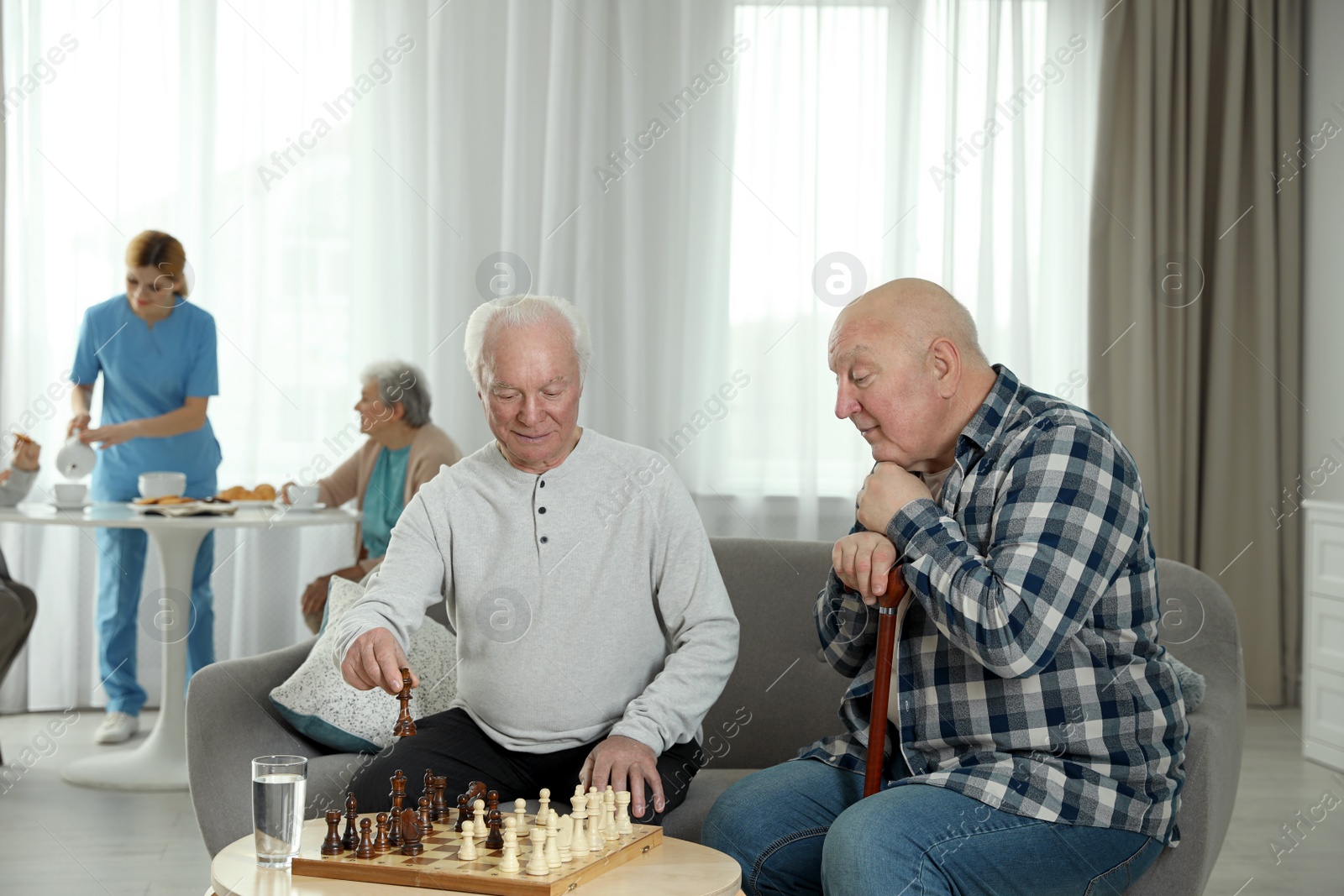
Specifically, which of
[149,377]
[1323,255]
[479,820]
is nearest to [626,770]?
[479,820]

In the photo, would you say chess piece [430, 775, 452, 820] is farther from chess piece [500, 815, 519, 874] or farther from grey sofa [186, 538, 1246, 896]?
grey sofa [186, 538, 1246, 896]

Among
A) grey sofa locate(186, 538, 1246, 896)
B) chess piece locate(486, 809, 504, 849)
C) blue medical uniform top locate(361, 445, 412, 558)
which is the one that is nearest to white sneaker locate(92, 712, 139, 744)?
blue medical uniform top locate(361, 445, 412, 558)

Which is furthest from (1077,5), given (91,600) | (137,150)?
(91,600)

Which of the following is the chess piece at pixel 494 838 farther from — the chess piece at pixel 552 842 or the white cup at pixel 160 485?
the white cup at pixel 160 485

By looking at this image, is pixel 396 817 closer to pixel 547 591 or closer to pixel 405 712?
pixel 405 712

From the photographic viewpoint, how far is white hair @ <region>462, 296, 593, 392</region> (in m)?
1.91

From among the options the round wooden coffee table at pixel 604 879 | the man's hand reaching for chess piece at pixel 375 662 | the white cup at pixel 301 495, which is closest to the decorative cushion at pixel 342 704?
the man's hand reaching for chess piece at pixel 375 662

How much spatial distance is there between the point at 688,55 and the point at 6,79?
2.38 meters

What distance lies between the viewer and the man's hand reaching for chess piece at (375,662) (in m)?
1.69

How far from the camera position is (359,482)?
3730 mm

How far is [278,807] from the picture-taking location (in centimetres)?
138

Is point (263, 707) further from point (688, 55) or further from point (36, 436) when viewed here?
point (688, 55)

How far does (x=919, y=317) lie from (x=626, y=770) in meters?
0.73

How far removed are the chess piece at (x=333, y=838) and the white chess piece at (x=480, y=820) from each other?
5.8 inches
